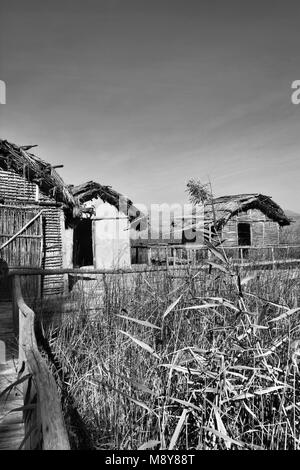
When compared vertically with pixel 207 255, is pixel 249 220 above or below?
above

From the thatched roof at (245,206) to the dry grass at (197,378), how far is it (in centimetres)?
1459

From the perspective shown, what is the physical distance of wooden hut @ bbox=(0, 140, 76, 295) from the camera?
990 centimetres

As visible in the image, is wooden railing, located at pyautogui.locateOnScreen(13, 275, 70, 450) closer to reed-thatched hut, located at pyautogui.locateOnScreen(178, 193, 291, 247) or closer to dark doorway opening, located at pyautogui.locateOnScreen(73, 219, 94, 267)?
dark doorway opening, located at pyautogui.locateOnScreen(73, 219, 94, 267)

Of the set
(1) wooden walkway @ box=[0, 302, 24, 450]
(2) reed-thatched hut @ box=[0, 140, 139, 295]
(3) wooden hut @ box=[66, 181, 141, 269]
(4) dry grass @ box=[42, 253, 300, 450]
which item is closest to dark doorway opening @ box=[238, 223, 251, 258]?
(3) wooden hut @ box=[66, 181, 141, 269]

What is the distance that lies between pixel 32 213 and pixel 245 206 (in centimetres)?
1269

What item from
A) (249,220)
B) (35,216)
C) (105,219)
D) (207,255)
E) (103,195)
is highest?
(103,195)

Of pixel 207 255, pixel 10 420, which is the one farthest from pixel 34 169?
pixel 10 420

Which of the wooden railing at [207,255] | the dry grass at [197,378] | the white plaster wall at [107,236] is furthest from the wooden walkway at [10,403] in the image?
the white plaster wall at [107,236]

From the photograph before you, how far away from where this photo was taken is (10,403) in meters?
3.04

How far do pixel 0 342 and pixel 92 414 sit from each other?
2344 millimetres

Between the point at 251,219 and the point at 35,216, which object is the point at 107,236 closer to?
the point at 35,216

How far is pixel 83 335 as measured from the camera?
3.71 meters

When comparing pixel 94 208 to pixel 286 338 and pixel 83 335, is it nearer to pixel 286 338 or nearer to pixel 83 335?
pixel 83 335
